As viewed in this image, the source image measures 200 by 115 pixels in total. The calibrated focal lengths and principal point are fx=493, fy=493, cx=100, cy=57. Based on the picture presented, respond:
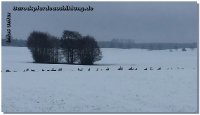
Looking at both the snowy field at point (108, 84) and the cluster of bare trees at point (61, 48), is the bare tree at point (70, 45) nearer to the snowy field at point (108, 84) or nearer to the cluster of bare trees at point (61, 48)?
the cluster of bare trees at point (61, 48)

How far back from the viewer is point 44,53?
18062 mm

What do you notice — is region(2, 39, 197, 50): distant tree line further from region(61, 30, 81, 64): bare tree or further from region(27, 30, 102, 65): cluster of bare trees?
region(61, 30, 81, 64): bare tree

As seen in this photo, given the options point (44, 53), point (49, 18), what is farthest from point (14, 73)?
point (49, 18)

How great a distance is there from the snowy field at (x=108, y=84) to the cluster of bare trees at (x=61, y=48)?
25 centimetres

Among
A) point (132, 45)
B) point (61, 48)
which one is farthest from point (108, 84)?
point (61, 48)

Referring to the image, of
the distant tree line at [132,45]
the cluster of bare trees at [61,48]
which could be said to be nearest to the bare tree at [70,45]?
the cluster of bare trees at [61,48]

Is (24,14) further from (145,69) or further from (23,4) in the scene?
(145,69)

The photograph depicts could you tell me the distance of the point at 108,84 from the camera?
18859 millimetres

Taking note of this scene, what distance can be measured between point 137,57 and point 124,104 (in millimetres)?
2303

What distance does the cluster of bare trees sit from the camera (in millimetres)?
17797

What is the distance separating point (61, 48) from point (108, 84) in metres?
2.31

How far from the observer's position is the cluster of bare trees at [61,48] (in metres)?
17.8

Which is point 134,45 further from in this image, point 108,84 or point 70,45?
point 70,45

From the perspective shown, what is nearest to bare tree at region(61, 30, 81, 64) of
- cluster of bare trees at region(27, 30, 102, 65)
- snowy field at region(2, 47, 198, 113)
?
cluster of bare trees at region(27, 30, 102, 65)
